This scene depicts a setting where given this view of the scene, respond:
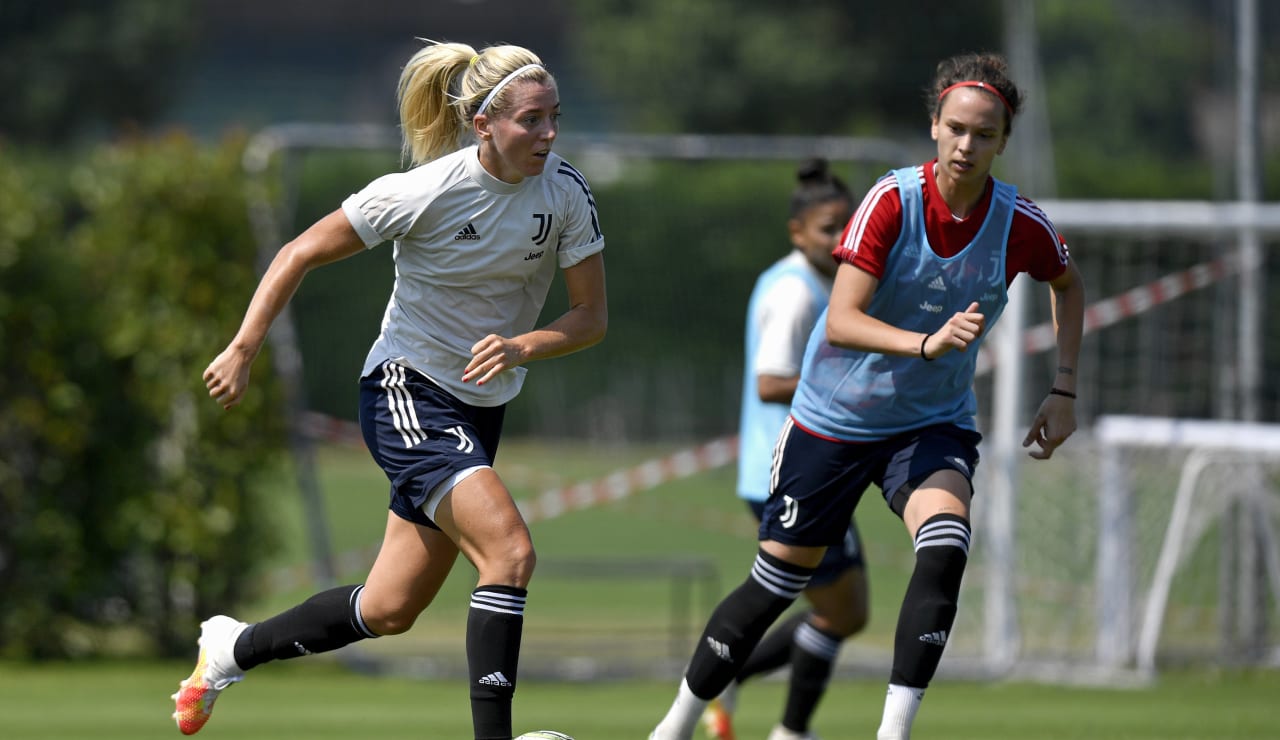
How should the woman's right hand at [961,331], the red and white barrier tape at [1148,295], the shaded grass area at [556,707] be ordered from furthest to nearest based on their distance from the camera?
the red and white barrier tape at [1148,295] → the shaded grass area at [556,707] → the woman's right hand at [961,331]

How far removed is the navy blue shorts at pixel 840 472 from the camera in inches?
233

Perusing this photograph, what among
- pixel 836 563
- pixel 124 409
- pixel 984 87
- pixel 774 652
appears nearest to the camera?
pixel 984 87

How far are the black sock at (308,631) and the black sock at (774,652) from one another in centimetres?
231

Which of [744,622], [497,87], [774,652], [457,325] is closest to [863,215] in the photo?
[497,87]

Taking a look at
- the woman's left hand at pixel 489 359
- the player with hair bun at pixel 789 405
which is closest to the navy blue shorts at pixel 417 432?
the woman's left hand at pixel 489 359

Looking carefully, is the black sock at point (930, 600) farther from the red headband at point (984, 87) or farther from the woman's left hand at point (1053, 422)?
the red headband at point (984, 87)

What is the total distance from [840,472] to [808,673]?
5.26 feet

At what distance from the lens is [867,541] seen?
19422mm

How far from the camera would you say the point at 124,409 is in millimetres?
11648

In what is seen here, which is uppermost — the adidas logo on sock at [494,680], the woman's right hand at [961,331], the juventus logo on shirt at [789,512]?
the woman's right hand at [961,331]

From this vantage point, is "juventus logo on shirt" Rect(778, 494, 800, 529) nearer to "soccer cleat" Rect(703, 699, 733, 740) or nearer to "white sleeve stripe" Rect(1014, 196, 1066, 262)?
"white sleeve stripe" Rect(1014, 196, 1066, 262)

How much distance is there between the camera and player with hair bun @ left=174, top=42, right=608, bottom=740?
5.44 m

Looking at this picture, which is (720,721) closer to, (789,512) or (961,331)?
(789,512)

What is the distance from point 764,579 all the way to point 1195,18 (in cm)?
2762
